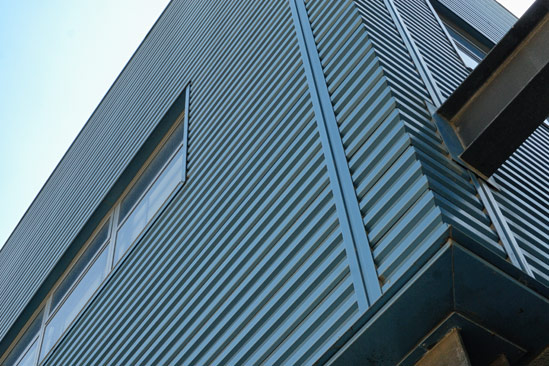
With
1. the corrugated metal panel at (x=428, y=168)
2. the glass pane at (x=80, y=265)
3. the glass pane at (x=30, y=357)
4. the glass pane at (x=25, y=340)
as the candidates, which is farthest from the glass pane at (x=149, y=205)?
the corrugated metal panel at (x=428, y=168)

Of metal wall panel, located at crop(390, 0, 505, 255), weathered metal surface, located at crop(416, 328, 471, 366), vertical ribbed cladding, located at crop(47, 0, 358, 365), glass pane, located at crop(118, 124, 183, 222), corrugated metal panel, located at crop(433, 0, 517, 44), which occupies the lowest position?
weathered metal surface, located at crop(416, 328, 471, 366)

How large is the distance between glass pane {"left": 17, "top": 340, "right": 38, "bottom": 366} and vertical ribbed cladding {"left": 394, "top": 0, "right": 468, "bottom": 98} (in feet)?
18.3

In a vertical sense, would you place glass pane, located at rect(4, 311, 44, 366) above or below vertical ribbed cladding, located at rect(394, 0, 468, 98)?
above

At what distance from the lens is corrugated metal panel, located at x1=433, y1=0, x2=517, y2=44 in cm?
1015

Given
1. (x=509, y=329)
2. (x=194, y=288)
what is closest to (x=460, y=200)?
(x=509, y=329)

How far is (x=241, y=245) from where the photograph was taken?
4992 millimetres

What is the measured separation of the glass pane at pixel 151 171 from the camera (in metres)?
8.05

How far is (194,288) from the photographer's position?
5.36m

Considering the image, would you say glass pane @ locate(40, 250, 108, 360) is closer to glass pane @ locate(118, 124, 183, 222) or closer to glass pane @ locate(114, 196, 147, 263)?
glass pane @ locate(114, 196, 147, 263)

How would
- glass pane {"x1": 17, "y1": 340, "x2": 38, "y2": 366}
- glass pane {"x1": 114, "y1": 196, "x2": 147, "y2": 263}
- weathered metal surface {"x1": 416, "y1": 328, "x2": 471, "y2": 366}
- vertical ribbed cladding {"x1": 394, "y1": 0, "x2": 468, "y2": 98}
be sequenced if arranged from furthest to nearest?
glass pane {"x1": 17, "y1": 340, "x2": 38, "y2": 366}, glass pane {"x1": 114, "y1": 196, "x2": 147, "y2": 263}, vertical ribbed cladding {"x1": 394, "y1": 0, "x2": 468, "y2": 98}, weathered metal surface {"x1": 416, "y1": 328, "x2": 471, "y2": 366}

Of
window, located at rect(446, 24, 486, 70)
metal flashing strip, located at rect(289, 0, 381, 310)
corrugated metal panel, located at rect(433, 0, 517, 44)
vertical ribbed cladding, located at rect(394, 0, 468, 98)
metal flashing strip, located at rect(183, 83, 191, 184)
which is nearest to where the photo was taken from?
metal flashing strip, located at rect(289, 0, 381, 310)

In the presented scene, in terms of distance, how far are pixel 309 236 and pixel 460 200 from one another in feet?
2.92

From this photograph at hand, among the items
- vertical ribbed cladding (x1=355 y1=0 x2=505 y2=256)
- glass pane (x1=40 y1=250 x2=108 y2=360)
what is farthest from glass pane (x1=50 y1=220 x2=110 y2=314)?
vertical ribbed cladding (x1=355 y1=0 x2=505 y2=256)

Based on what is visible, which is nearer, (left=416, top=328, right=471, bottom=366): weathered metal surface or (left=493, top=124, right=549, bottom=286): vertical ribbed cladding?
(left=416, top=328, right=471, bottom=366): weathered metal surface
